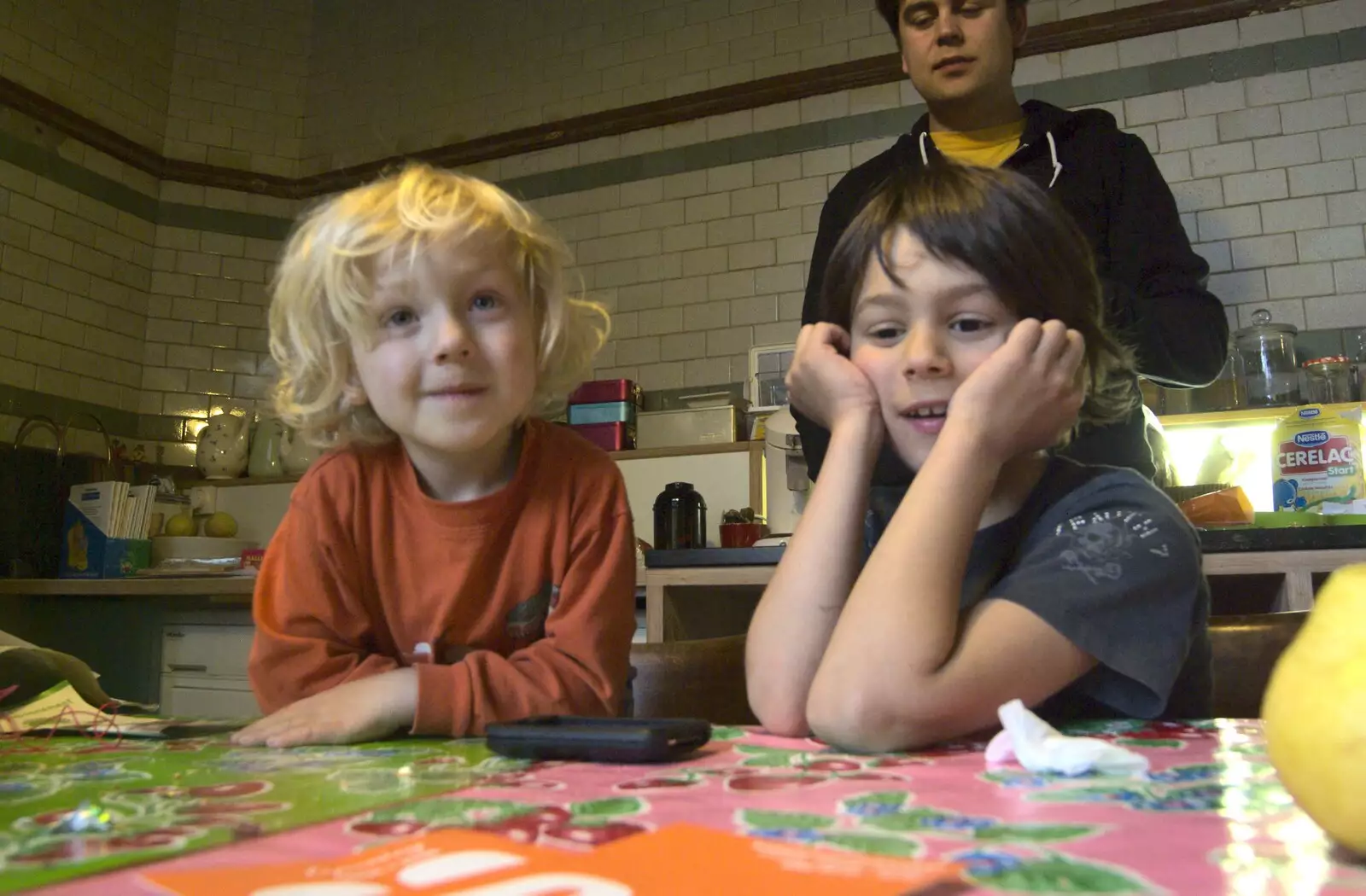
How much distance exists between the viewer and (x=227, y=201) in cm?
342

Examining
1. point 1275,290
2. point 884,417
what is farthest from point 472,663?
point 1275,290

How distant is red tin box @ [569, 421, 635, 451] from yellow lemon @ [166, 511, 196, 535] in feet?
3.83

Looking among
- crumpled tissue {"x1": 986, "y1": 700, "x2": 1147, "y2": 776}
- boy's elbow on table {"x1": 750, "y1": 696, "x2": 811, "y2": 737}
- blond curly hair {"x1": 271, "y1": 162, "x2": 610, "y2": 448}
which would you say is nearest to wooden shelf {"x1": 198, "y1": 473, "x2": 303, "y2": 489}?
blond curly hair {"x1": 271, "y1": 162, "x2": 610, "y2": 448}

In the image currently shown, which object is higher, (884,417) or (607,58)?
(607,58)

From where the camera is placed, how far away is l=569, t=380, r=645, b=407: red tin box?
2709 millimetres

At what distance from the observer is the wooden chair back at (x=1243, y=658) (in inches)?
36.5

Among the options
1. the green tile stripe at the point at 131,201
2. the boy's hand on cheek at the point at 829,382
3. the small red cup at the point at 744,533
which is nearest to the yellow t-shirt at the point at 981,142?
the boy's hand on cheek at the point at 829,382

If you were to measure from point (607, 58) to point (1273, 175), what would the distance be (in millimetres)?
1942

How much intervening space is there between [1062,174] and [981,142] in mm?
160

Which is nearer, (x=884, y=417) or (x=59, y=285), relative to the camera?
(x=884, y=417)

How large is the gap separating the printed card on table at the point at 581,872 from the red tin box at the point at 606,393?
2366 millimetres

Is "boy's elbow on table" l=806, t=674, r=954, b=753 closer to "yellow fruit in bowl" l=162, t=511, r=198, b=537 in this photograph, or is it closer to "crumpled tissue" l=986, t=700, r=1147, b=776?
"crumpled tissue" l=986, t=700, r=1147, b=776

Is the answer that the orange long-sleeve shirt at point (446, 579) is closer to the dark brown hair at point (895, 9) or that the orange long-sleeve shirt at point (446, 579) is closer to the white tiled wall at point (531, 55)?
the dark brown hair at point (895, 9)

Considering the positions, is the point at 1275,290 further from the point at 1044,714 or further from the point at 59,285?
the point at 59,285
